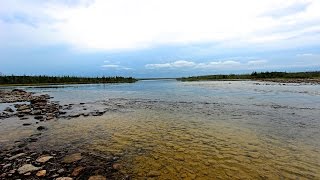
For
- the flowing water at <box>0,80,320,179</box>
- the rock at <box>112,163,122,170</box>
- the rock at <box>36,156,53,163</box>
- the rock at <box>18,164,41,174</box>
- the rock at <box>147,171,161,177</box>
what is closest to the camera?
the rock at <box>147,171,161,177</box>

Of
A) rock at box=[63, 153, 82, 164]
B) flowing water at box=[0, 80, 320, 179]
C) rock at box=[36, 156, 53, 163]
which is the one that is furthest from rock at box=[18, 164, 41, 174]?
flowing water at box=[0, 80, 320, 179]

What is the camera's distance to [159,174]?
7723mm

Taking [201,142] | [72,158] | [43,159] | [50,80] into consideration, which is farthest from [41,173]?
[50,80]

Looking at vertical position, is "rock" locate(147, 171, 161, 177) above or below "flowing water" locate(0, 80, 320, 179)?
below

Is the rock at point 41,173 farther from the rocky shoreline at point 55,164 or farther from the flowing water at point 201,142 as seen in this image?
the flowing water at point 201,142

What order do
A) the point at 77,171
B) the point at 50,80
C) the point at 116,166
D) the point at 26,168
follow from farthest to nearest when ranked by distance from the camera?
the point at 50,80
the point at 116,166
the point at 26,168
the point at 77,171

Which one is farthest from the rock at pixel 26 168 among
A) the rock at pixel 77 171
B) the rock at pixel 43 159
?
the rock at pixel 77 171

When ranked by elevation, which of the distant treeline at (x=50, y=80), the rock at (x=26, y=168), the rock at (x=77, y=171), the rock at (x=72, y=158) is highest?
the distant treeline at (x=50, y=80)

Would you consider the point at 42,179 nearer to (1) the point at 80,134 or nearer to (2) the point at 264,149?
(1) the point at 80,134

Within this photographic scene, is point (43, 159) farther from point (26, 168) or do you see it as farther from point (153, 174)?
point (153, 174)

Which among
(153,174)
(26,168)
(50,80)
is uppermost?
(50,80)

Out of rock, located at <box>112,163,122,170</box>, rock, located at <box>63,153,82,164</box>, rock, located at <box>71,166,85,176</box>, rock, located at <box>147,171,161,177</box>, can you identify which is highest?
rock, located at <box>71,166,85,176</box>

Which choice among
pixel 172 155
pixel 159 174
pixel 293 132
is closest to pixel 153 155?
pixel 172 155

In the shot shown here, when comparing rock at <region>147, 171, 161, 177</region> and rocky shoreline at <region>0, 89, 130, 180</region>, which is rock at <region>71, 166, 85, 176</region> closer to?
rocky shoreline at <region>0, 89, 130, 180</region>
